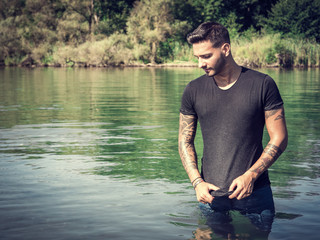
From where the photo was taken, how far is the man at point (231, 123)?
4.16m

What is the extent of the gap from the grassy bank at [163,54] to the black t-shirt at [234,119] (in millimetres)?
39767

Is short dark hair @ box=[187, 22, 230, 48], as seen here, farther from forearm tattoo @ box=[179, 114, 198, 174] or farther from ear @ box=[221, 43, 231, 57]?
forearm tattoo @ box=[179, 114, 198, 174]

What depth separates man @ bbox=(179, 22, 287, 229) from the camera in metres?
4.16

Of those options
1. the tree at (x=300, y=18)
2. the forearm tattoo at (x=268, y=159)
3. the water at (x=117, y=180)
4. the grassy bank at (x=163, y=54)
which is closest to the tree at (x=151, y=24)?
the grassy bank at (x=163, y=54)

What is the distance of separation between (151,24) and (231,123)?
52.1m

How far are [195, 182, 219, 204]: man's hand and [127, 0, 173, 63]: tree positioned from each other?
50.0 metres

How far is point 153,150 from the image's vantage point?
33.1ft

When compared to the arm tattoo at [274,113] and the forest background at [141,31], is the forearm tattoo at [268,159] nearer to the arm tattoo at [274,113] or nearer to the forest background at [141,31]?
the arm tattoo at [274,113]

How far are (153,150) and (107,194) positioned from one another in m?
3.27

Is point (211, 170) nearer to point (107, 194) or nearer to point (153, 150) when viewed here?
point (107, 194)

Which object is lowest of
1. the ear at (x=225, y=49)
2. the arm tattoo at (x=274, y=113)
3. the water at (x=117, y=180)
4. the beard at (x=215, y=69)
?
the water at (x=117, y=180)

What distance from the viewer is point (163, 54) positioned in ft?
184

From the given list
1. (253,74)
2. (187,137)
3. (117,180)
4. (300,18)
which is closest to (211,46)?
(253,74)

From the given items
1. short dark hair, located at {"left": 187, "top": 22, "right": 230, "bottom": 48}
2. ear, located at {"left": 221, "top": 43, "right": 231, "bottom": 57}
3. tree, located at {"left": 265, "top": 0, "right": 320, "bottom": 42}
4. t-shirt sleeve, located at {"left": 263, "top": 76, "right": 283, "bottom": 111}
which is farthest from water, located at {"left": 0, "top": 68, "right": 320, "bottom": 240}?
tree, located at {"left": 265, "top": 0, "right": 320, "bottom": 42}
